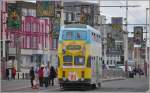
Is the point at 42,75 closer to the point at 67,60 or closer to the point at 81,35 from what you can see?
the point at 67,60

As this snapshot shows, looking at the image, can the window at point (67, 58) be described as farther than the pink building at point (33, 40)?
No

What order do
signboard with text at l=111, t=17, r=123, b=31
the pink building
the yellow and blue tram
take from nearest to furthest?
the yellow and blue tram < signboard with text at l=111, t=17, r=123, b=31 < the pink building

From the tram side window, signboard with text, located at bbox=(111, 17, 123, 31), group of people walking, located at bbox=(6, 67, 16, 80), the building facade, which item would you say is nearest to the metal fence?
signboard with text, located at bbox=(111, 17, 123, 31)

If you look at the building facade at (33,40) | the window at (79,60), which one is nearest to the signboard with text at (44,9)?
the window at (79,60)

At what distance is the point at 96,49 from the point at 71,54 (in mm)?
3571

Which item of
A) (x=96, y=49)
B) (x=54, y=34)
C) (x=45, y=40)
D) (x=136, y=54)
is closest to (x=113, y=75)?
(x=54, y=34)

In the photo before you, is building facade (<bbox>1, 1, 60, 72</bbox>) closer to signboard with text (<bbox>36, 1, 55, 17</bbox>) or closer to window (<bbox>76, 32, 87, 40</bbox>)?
signboard with text (<bbox>36, 1, 55, 17</bbox>)

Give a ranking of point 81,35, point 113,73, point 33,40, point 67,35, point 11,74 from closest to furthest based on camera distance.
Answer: point 81,35
point 67,35
point 11,74
point 113,73
point 33,40

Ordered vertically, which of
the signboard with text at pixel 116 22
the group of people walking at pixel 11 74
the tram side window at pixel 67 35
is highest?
the signboard with text at pixel 116 22

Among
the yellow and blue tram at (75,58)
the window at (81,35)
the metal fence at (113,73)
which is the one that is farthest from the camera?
the metal fence at (113,73)

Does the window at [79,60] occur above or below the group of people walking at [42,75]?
above

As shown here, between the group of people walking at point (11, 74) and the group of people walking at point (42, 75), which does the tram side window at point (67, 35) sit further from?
the group of people walking at point (11, 74)

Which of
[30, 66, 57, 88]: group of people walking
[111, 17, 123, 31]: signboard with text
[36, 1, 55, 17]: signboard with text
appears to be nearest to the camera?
[30, 66, 57, 88]: group of people walking

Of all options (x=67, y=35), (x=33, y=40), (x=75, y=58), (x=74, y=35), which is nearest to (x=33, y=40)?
(x=33, y=40)
